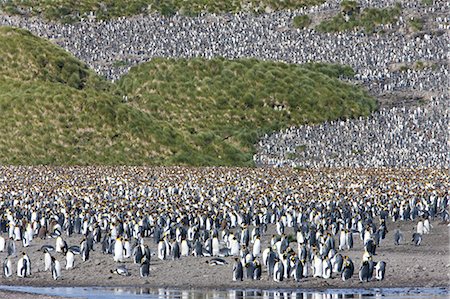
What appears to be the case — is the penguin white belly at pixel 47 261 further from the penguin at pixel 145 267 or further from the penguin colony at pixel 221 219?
the penguin at pixel 145 267

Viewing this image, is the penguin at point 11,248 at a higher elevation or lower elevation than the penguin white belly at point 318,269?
higher

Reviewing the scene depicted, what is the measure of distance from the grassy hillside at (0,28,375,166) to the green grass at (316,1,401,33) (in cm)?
1156

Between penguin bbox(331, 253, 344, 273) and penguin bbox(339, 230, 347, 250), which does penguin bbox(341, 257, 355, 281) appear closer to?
penguin bbox(331, 253, 344, 273)

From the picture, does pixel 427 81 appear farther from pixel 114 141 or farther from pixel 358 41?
pixel 114 141

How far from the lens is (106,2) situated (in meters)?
105

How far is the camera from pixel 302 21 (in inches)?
3794

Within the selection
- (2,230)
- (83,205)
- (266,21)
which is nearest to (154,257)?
(2,230)

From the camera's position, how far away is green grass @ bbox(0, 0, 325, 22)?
100 m

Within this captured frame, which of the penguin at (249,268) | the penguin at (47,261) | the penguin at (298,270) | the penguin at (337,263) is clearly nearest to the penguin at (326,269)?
the penguin at (337,263)

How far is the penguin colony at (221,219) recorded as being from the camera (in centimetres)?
2512

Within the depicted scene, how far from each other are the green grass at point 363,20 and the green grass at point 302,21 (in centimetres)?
125

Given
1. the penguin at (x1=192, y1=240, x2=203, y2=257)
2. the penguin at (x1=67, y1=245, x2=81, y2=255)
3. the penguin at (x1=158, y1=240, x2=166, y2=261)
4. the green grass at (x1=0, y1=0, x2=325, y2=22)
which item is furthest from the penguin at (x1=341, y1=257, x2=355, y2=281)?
the green grass at (x1=0, y1=0, x2=325, y2=22)

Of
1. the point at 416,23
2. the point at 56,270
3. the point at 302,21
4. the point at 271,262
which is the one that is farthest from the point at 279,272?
the point at 302,21

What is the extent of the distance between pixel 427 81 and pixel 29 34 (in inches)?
1145
